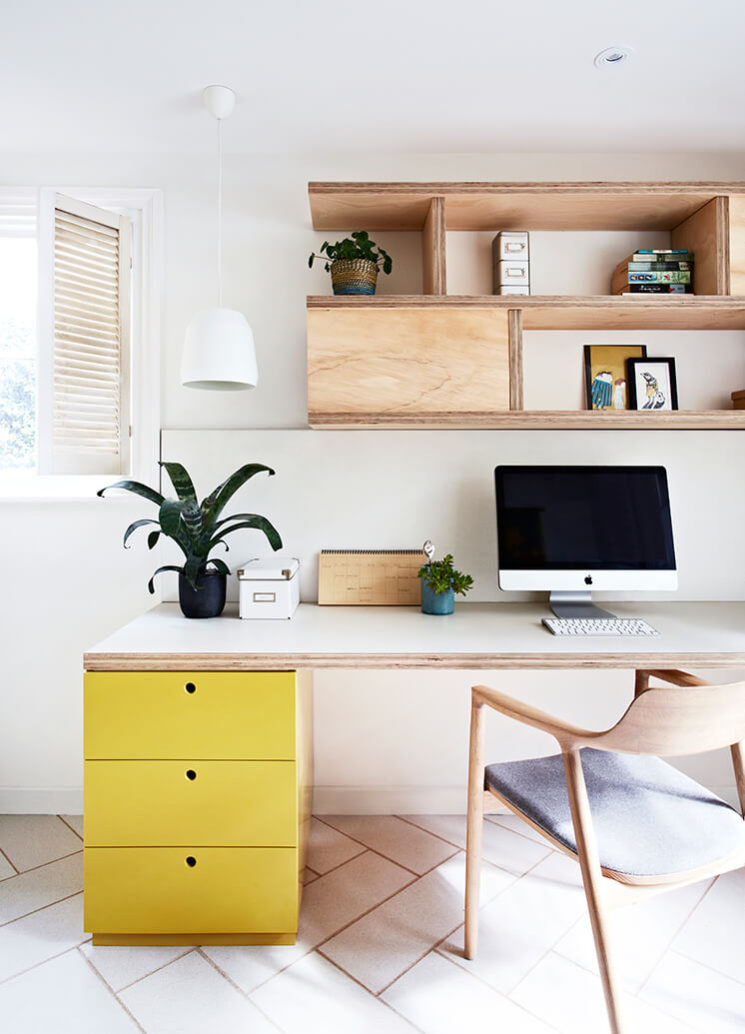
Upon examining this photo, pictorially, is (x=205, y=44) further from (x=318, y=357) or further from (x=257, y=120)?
(x=318, y=357)

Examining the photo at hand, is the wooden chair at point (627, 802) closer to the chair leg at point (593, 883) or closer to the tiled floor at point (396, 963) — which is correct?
the chair leg at point (593, 883)

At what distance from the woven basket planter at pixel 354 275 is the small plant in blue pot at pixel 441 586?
93 cm

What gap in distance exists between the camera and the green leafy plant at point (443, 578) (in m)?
2.08

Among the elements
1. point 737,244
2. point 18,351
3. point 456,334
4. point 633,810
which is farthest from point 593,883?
point 18,351

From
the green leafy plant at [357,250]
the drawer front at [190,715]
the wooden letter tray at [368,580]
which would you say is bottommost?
the drawer front at [190,715]

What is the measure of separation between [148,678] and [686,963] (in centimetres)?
157

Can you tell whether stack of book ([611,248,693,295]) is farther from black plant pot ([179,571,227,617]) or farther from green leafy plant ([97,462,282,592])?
black plant pot ([179,571,227,617])

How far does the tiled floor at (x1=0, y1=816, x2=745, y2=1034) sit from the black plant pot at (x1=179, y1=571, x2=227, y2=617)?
904mm

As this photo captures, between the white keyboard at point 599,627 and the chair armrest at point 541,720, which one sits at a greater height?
the white keyboard at point 599,627

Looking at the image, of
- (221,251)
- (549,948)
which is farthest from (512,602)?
(221,251)

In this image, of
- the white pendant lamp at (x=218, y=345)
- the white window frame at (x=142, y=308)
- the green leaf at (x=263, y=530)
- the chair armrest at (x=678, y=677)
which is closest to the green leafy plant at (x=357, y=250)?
the white pendant lamp at (x=218, y=345)

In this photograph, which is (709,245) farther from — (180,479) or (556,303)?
(180,479)

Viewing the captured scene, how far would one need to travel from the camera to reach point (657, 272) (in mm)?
2178

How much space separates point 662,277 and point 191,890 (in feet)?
7.76
